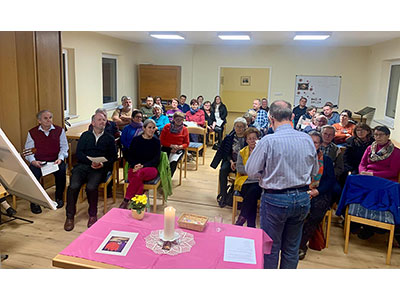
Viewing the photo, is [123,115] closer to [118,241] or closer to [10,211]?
[10,211]

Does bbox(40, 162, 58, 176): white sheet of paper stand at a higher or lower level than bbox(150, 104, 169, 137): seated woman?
lower

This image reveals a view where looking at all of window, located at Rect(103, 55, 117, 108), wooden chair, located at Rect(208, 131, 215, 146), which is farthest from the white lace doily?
window, located at Rect(103, 55, 117, 108)

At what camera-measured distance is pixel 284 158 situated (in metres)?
2.30

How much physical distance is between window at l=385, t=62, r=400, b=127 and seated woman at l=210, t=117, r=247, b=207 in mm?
4601

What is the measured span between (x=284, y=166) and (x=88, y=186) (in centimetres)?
245

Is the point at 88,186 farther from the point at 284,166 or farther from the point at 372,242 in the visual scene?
the point at 372,242

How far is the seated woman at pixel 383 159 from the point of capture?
3875 millimetres

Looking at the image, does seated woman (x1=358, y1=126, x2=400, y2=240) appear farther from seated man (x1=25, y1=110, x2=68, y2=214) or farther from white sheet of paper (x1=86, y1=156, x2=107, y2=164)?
seated man (x1=25, y1=110, x2=68, y2=214)

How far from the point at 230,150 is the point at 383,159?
5.67ft

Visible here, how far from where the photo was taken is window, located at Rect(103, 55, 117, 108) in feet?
27.5

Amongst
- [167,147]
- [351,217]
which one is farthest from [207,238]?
[167,147]

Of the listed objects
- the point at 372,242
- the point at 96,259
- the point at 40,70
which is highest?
the point at 40,70

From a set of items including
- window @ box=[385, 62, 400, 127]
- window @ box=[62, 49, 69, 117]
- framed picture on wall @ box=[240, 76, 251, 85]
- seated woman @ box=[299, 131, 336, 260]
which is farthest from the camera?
framed picture on wall @ box=[240, 76, 251, 85]
